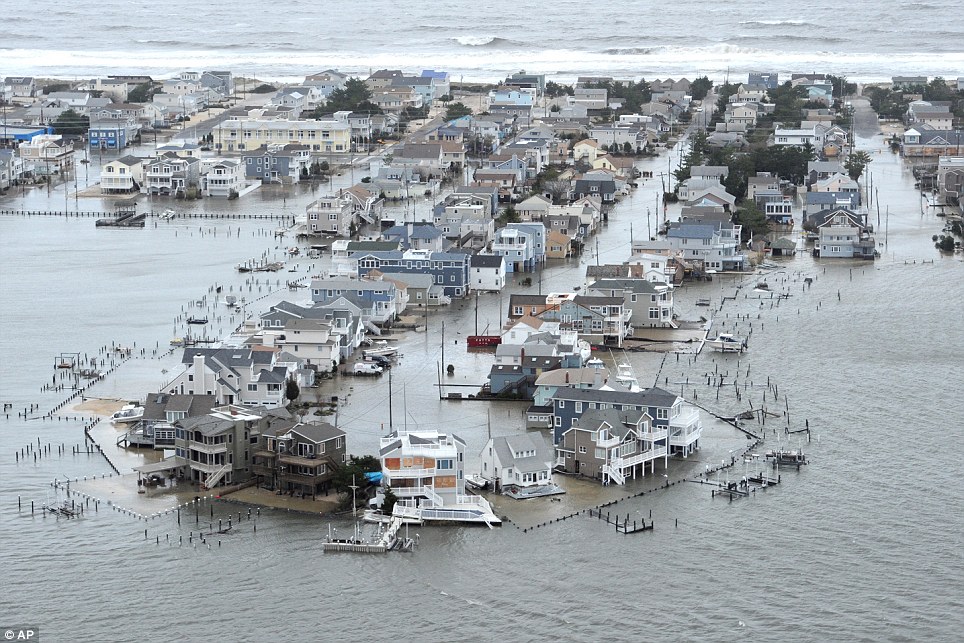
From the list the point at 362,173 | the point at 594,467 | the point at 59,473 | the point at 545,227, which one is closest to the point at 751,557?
the point at 594,467

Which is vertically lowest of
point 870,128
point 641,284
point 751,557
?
point 751,557

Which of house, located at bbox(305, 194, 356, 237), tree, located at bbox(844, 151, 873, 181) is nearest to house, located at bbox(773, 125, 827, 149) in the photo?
tree, located at bbox(844, 151, 873, 181)

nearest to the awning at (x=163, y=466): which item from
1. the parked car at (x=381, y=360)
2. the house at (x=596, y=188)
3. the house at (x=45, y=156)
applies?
Answer: the parked car at (x=381, y=360)

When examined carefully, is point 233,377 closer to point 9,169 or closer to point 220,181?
point 220,181

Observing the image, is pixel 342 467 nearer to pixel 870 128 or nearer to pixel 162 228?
pixel 162 228

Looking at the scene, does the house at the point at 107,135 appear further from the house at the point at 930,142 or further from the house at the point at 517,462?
the house at the point at 517,462
